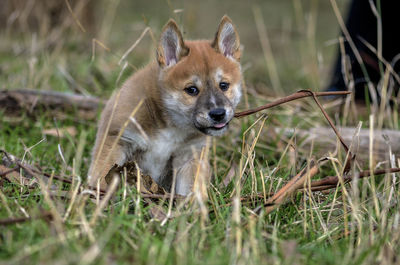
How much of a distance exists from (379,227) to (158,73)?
1782mm

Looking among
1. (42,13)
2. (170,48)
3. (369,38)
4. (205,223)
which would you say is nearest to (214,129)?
(170,48)

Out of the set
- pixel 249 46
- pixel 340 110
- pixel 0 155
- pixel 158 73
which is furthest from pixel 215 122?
pixel 249 46

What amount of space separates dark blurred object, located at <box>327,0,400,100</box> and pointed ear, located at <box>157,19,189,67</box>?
2.44m

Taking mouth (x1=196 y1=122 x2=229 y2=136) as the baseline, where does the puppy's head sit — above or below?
above

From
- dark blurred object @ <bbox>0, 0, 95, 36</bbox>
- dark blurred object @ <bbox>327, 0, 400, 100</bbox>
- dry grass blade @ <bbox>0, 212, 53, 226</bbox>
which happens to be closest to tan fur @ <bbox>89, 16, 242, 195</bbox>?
dry grass blade @ <bbox>0, 212, 53, 226</bbox>

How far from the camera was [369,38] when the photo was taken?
5.49m

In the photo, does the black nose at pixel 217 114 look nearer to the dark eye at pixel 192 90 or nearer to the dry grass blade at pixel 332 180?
the dark eye at pixel 192 90

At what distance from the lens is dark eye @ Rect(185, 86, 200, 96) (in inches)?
130

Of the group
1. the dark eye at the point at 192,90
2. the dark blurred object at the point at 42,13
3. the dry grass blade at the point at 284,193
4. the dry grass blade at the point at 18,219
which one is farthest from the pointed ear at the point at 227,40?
the dark blurred object at the point at 42,13

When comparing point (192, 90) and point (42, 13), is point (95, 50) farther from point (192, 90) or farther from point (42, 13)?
point (192, 90)

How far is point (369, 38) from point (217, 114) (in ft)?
10.3

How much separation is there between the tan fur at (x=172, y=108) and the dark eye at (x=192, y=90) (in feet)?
0.08

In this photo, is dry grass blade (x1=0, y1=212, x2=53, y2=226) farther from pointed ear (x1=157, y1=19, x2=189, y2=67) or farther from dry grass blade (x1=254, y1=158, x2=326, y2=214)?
pointed ear (x1=157, y1=19, x2=189, y2=67)

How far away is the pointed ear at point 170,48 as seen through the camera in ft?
10.9
